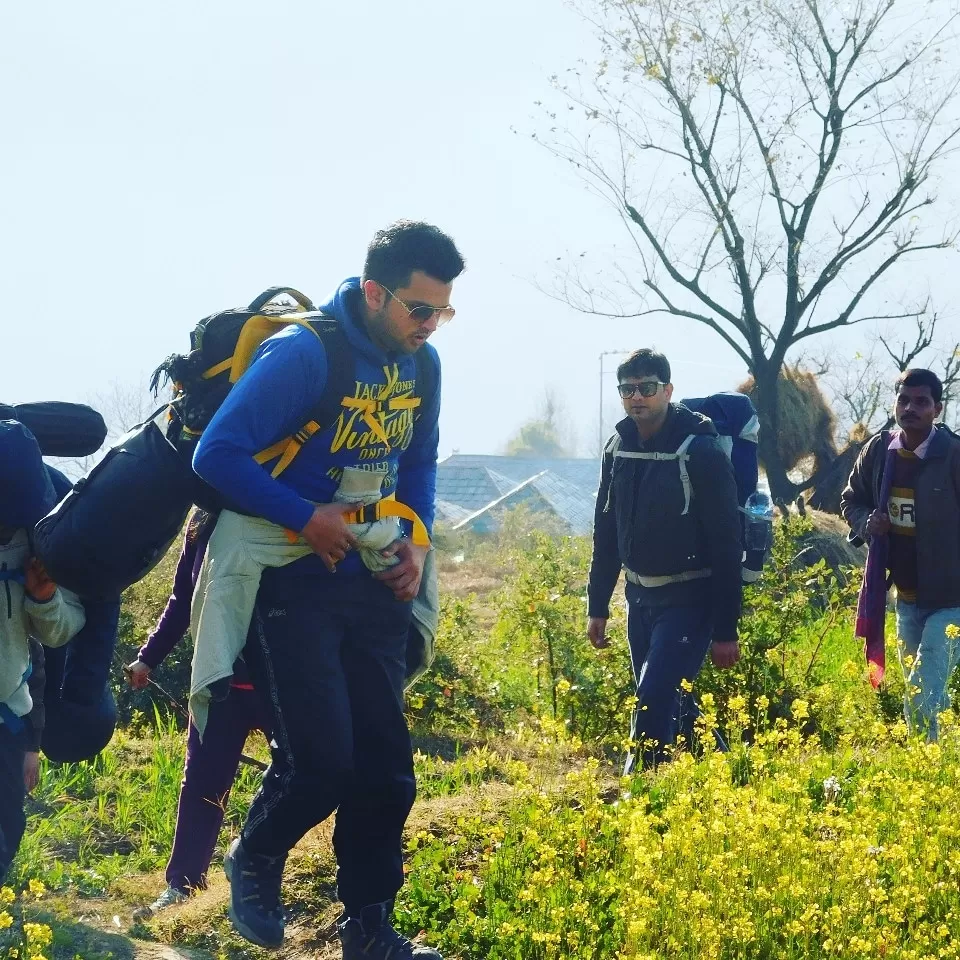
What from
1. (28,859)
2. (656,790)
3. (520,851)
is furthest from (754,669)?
(28,859)

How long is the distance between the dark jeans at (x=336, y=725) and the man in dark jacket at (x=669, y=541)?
79.9 inches

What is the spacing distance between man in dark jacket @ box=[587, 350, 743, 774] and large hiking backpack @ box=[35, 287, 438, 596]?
236 cm

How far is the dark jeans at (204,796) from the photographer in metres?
4.64

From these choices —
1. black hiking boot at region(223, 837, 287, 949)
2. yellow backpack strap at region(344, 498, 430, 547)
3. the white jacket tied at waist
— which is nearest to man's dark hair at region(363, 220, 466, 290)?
yellow backpack strap at region(344, 498, 430, 547)

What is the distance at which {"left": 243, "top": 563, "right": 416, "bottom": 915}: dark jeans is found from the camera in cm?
346

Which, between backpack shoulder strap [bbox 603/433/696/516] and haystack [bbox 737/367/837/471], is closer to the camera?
backpack shoulder strap [bbox 603/433/696/516]

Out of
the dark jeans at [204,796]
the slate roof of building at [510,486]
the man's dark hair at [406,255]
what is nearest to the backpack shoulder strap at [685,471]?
the dark jeans at [204,796]

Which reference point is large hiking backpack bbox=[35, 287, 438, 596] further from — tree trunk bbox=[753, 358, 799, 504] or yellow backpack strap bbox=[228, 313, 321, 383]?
tree trunk bbox=[753, 358, 799, 504]

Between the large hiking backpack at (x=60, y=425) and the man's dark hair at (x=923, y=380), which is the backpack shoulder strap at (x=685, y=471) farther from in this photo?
the large hiking backpack at (x=60, y=425)

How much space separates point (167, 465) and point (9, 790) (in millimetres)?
999

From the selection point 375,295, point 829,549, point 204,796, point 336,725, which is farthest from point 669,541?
point 829,549

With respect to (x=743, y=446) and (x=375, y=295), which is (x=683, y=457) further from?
(x=375, y=295)

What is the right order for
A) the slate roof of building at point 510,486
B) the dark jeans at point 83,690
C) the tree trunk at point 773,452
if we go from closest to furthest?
the dark jeans at point 83,690
the tree trunk at point 773,452
the slate roof of building at point 510,486

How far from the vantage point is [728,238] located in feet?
71.5
